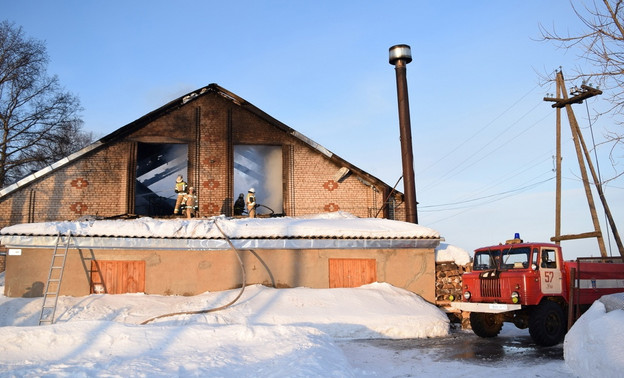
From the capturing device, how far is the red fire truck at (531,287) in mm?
11633

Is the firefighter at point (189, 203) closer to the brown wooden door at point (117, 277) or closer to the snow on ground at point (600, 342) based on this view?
the brown wooden door at point (117, 277)

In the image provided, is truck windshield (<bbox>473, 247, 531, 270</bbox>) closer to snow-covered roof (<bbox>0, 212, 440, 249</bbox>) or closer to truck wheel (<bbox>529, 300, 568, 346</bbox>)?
truck wheel (<bbox>529, 300, 568, 346</bbox>)

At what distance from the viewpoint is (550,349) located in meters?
11.0

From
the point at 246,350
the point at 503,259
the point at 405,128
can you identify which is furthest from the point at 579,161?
the point at 246,350

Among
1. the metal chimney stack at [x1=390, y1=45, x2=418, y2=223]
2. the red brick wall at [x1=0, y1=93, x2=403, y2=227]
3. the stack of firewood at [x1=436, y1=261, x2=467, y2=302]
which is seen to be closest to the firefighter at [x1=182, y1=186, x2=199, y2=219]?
the red brick wall at [x1=0, y1=93, x2=403, y2=227]

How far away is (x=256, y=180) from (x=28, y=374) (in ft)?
58.1

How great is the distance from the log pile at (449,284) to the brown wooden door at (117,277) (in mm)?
8821

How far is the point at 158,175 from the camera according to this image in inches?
992

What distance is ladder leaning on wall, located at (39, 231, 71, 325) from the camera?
13039 millimetres

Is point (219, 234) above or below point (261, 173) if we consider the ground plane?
below

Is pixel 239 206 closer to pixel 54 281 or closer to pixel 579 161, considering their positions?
pixel 54 281

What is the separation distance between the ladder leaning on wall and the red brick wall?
5971mm

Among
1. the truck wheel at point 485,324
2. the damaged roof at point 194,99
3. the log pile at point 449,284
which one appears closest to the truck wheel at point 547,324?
the truck wheel at point 485,324

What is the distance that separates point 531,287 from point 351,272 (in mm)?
5412
